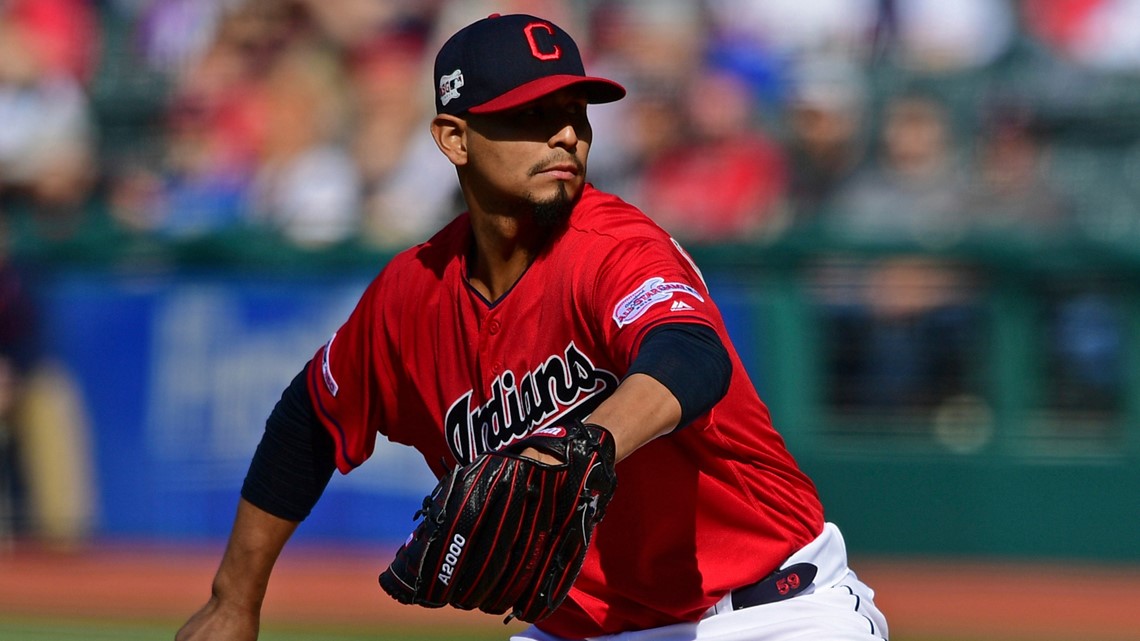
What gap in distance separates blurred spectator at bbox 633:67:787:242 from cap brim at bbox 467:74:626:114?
611cm

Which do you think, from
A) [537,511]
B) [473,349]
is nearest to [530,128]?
[473,349]

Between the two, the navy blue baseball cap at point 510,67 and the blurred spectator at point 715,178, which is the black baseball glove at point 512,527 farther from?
the blurred spectator at point 715,178

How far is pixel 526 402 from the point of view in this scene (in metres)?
3.20

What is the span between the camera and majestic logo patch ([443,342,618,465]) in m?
3.12

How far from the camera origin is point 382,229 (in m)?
9.70

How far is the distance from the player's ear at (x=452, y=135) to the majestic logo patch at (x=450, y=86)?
→ 0.13ft

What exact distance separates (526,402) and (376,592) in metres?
5.91

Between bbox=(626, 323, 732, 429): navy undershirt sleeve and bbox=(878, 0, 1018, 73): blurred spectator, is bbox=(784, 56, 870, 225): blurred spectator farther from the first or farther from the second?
bbox=(626, 323, 732, 429): navy undershirt sleeve

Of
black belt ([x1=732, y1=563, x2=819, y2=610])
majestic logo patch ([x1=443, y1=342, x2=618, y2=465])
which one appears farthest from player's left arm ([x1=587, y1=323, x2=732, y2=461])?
black belt ([x1=732, y1=563, x2=819, y2=610])

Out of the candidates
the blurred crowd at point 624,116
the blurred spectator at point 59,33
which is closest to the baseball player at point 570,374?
the blurred crowd at point 624,116

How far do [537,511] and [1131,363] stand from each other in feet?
23.3

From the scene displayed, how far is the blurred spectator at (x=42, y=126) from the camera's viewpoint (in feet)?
34.5

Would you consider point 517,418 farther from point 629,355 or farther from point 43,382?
point 43,382

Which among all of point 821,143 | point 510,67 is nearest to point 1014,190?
point 821,143
